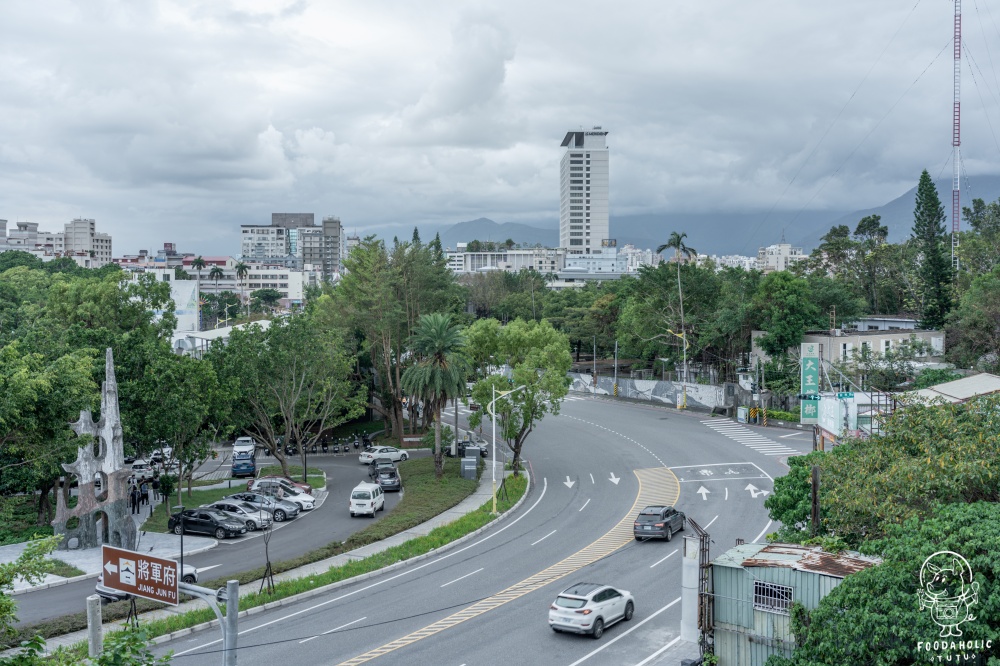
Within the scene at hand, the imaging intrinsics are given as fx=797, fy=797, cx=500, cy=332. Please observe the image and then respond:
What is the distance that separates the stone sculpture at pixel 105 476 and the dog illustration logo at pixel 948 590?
30.6m

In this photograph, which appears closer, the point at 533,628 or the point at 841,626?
the point at 841,626

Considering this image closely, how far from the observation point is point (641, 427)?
6575cm

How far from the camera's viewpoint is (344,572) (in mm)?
30688

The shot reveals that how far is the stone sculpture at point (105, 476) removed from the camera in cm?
3403

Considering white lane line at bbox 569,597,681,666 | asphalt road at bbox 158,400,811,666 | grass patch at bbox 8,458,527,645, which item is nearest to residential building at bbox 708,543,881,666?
asphalt road at bbox 158,400,811,666

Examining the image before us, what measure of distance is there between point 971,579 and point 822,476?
34.6ft

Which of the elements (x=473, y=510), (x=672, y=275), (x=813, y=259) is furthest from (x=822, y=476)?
(x=813, y=259)

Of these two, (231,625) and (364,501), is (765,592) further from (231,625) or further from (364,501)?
(364,501)

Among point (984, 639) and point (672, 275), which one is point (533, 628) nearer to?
point (984, 639)

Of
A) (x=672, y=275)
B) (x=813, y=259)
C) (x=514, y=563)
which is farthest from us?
(x=813, y=259)

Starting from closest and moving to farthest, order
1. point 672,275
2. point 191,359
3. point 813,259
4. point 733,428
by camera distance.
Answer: point 191,359 → point 733,428 → point 672,275 → point 813,259

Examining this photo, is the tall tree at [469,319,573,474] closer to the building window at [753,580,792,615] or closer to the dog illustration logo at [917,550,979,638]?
the building window at [753,580,792,615]

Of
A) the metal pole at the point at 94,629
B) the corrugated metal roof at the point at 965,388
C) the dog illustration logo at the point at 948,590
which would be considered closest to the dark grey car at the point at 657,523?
the corrugated metal roof at the point at 965,388

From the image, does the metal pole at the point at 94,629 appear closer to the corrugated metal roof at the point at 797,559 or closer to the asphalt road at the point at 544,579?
the asphalt road at the point at 544,579
